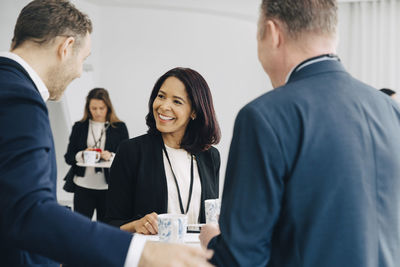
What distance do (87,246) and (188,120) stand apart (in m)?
1.43

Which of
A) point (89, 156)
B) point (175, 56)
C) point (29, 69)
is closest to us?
point (29, 69)

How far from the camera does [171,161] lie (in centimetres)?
207

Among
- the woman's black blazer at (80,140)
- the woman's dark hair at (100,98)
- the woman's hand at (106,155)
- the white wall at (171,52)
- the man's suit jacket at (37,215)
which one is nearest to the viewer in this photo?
the man's suit jacket at (37,215)

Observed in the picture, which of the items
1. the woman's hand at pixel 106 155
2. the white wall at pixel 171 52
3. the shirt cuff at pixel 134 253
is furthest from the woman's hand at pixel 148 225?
the white wall at pixel 171 52

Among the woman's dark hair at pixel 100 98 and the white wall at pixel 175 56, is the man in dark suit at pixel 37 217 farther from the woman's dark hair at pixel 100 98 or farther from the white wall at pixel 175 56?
the white wall at pixel 175 56

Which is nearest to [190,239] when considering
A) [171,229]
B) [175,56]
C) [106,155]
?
[171,229]

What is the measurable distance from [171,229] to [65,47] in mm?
732

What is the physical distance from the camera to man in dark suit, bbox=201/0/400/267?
0.91m

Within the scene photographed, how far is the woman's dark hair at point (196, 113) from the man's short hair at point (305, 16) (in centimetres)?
111

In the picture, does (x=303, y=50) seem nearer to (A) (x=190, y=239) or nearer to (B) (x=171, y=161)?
(A) (x=190, y=239)

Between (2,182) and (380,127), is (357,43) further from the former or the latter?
(2,182)

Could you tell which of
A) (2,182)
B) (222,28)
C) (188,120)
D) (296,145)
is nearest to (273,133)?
(296,145)

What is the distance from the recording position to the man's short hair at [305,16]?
1018mm

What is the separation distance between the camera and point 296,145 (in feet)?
3.01
